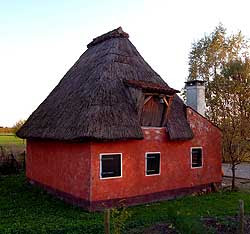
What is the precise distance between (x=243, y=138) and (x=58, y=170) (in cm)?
1025

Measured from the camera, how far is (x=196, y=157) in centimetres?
1590

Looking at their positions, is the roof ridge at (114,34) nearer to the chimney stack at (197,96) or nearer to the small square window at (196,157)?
the chimney stack at (197,96)

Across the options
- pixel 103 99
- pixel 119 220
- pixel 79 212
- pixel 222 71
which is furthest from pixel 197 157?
pixel 222 71

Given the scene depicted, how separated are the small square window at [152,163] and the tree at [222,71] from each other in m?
13.4

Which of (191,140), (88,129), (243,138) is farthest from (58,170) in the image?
(243,138)

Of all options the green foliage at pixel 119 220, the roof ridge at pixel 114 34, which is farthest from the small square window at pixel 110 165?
the roof ridge at pixel 114 34

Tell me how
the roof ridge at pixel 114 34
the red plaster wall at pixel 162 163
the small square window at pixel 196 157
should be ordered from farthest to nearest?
the roof ridge at pixel 114 34
the small square window at pixel 196 157
the red plaster wall at pixel 162 163

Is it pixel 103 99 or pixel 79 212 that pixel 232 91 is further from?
pixel 79 212

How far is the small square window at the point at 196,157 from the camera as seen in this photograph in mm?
15727

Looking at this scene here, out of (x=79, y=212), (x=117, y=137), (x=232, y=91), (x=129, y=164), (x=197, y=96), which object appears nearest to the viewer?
(x=79, y=212)

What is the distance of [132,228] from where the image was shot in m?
9.70

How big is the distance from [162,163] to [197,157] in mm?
2667

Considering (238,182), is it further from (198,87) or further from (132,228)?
(132,228)

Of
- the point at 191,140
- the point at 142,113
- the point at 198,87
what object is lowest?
the point at 191,140
